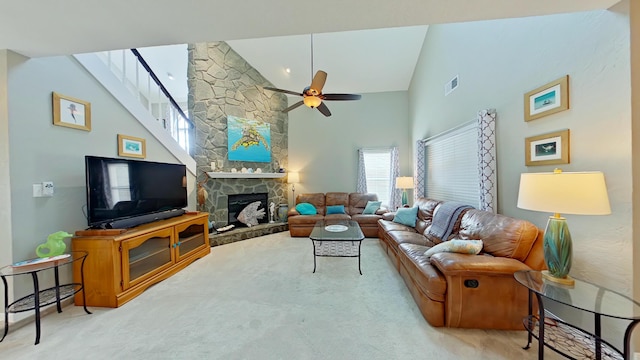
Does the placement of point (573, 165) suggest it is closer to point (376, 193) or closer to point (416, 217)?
point (416, 217)

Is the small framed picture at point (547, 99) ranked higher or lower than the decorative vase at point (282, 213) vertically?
higher

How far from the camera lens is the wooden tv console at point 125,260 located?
231 centimetres

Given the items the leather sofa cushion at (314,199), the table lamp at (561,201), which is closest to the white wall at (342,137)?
the leather sofa cushion at (314,199)

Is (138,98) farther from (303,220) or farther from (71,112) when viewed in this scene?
(303,220)

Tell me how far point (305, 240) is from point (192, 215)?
2.12 m

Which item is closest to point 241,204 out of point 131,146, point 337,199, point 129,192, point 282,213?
point 282,213

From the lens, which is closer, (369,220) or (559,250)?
(559,250)

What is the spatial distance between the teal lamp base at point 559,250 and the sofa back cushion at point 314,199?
443 centimetres

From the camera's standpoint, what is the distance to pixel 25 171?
2129 mm

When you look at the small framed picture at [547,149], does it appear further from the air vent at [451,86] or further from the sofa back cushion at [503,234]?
the air vent at [451,86]

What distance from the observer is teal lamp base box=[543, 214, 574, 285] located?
5.09 feet

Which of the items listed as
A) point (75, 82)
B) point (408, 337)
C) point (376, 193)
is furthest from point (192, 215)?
point (376, 193)

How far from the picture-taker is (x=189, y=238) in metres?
3.55

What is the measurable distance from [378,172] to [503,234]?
13.3 ft
